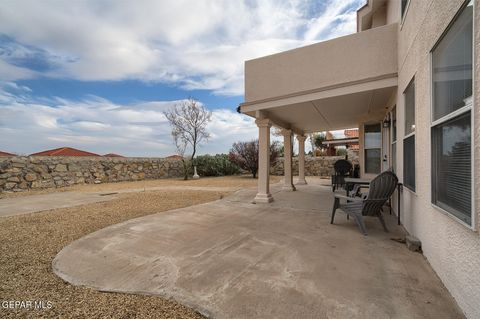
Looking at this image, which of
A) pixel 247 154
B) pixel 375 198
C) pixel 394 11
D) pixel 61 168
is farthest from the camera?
pixel 247 154

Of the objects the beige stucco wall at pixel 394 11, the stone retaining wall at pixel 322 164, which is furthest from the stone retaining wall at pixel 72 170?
the beige stucco wall at pixel 394 11

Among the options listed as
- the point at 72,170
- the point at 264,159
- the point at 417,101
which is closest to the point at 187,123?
the point at 72,170

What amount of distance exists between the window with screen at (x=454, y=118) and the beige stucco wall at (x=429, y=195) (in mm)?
109

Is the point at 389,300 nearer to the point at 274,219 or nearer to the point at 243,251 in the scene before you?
the point at 243,251

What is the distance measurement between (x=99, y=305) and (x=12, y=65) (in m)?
11.7

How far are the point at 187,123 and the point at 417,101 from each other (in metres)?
14.6

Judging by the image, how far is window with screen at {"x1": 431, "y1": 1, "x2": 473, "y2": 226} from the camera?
1.68m

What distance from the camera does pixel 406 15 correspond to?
12.0ft

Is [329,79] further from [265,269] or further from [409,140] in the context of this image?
[265,269]

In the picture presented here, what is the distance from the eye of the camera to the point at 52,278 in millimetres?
2379

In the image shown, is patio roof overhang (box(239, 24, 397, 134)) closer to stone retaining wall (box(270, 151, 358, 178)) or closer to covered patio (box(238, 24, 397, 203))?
covered patio (box(238, 24, 397, 203))

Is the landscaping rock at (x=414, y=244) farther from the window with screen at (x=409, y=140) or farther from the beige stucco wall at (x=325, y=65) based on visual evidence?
the beige stucco wall at (x=325, y=65)

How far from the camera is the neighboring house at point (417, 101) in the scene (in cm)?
168

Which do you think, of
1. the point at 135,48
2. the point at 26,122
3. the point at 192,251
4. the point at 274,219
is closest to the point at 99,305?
the point at 192,251
